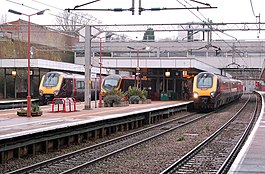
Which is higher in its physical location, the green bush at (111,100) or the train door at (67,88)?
the train door at (67,88)

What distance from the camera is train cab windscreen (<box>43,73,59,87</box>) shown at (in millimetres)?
37719

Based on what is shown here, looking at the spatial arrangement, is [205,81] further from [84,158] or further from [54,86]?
[84,158]

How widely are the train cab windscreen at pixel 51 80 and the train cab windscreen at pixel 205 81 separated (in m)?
11.9

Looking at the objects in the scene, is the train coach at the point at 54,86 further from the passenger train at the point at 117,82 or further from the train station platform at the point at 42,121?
the train station platform at the point at 42,121

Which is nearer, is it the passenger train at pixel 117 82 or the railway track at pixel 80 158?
the railway track at pixel 80 158

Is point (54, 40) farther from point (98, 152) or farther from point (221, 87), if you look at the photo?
point (98, 152)

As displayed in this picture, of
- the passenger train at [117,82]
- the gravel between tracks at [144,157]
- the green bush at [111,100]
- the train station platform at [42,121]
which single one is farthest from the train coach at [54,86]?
the gravel between tracks at [144,157]

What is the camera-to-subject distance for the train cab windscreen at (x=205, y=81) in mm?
35375

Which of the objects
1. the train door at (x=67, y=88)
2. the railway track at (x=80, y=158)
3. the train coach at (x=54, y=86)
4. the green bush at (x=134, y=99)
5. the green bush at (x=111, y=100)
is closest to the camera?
the railway track at (x=80, y=158)

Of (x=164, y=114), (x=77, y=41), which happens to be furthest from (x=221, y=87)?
(x=77, y=41)

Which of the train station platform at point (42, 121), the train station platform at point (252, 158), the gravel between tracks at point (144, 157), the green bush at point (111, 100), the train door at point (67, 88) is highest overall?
Answer: the train door at point (67, 88)

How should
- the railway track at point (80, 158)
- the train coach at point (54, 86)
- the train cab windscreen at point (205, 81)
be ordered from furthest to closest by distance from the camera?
the train coach at point (54, 86), the train cab windscreen at point (205, 81), the railway track at point (80, 158)

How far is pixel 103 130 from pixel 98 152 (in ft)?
16.0

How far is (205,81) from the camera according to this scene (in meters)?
35.6
